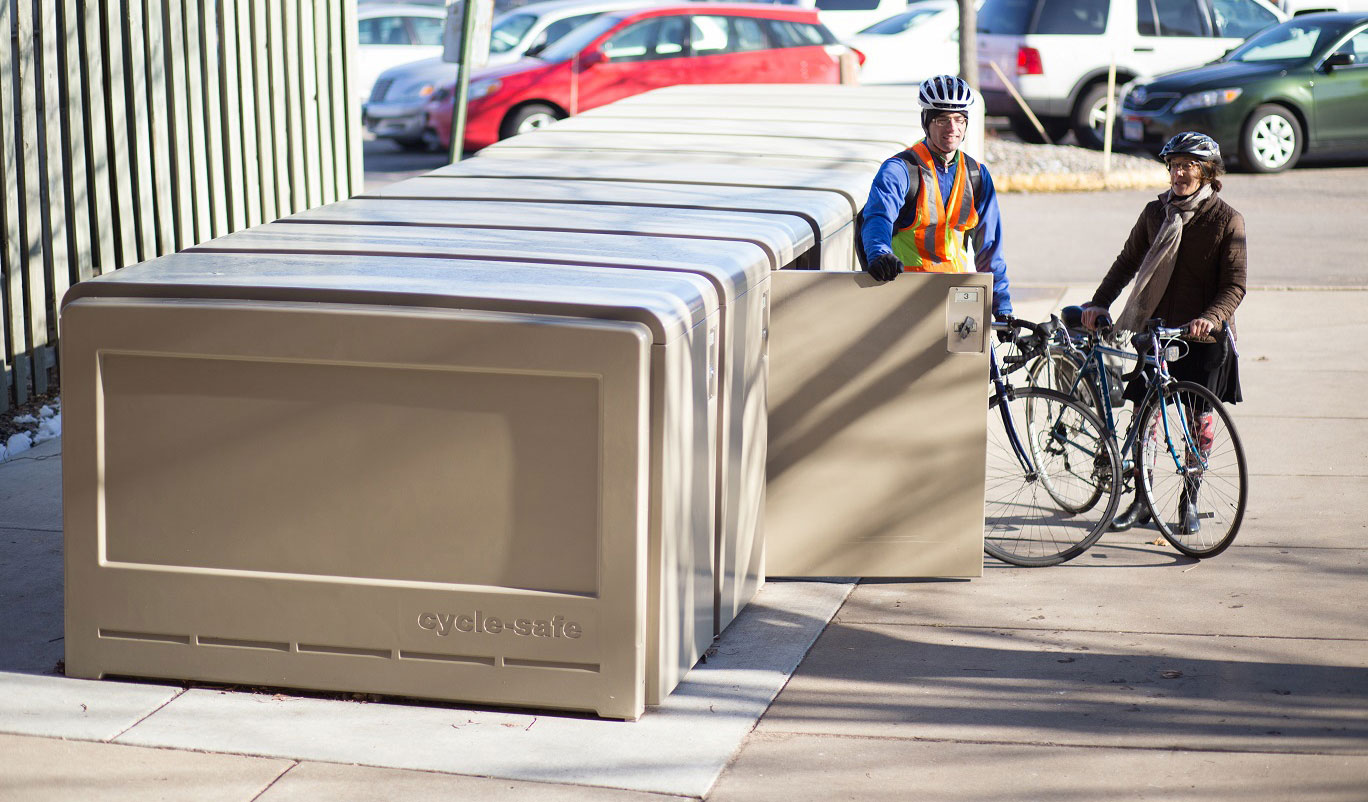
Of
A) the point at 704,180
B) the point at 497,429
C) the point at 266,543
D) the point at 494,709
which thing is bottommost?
the point at 494,709

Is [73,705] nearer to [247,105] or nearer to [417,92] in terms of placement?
[247,105]

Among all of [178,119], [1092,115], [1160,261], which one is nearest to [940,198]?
Answer: [1160,261]

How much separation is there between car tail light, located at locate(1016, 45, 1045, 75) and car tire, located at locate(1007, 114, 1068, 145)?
639mm

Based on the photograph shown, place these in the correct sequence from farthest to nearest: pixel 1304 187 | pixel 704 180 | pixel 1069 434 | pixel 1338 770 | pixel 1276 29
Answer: pixel 1276 29, pixel 1304 187, pixel 704 180, pixel 1069 434, pixel 1338 770

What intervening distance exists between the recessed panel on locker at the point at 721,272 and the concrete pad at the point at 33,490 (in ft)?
5.56

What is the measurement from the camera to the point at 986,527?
264 inches

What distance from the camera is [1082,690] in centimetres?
504

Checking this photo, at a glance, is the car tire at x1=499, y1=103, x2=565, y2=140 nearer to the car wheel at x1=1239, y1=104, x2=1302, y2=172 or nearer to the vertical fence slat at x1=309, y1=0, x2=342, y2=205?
the car wheel at x1=1239, y1=104, x2=1302, y2=172

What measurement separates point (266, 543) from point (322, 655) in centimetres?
37

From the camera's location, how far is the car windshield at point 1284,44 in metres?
17.4

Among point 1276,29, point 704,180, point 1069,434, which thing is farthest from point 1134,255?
point 1276,29

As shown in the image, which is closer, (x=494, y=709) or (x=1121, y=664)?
(x=494, y=709)

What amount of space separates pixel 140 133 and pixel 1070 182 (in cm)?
982

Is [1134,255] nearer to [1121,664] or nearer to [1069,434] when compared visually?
[1069,434]
